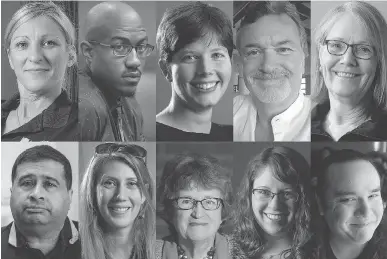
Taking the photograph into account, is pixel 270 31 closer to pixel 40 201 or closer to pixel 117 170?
pixel 117 170

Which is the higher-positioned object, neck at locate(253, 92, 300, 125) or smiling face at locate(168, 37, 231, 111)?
smiling face at locate(168, 37, 231, 111)

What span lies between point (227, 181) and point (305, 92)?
52 cm

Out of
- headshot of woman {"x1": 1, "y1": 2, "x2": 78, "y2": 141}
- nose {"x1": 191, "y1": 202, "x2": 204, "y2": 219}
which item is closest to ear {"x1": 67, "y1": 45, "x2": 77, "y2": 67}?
headshot of woman {"x1": 1, "y1": 2, "x2": 78, "y2": 141}

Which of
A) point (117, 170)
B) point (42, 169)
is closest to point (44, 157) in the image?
point (42, 169)

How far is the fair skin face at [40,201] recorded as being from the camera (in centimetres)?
236

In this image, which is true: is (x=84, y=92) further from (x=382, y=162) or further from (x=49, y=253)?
(x=382, y=162)

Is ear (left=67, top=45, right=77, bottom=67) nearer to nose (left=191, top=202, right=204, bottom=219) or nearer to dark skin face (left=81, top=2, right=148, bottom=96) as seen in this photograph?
dark skin face (left=81, top=2, right=148, bottom=96)

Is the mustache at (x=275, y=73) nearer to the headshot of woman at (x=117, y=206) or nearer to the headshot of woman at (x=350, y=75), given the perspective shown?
the headshot of woman at (x=350, y=75)

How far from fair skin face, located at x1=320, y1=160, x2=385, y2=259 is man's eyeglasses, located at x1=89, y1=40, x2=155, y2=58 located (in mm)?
957

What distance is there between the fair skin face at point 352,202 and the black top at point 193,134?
479 millimetres

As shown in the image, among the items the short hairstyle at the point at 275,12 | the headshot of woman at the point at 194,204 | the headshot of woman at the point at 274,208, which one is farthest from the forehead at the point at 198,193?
the short hairstyle at the point at 275,12

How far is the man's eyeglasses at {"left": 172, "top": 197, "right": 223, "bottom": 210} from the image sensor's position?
2321mm

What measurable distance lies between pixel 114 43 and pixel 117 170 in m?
0.56

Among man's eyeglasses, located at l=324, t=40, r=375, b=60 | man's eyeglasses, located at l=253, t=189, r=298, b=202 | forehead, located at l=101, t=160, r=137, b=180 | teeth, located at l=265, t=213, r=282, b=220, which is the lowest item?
teeth, located at l=265, t=213, r=282, b=220
